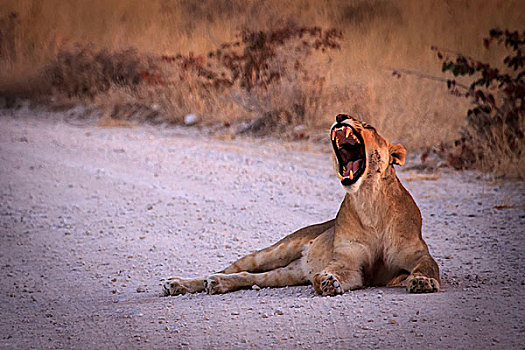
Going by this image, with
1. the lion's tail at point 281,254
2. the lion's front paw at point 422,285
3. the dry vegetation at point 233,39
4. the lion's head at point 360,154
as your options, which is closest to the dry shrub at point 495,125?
the dry vegetation at point 233,39

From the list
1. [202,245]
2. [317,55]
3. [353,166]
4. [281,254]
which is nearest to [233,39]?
[317,55]

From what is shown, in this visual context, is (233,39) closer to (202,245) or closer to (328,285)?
(202,245)

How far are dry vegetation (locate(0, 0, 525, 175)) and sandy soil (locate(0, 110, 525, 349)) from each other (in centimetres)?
134

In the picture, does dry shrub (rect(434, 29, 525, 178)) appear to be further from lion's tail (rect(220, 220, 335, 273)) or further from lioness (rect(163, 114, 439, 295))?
lioness (rect(163, 114, 439, 295))

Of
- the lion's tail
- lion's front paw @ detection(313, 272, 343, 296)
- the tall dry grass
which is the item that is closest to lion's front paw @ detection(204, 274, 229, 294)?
the lion's tail

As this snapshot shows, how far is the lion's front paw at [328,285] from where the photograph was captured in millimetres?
4094

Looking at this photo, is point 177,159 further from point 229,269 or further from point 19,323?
point 19,323

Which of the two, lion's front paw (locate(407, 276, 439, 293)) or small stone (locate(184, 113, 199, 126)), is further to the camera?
small stone (locate(184, 113, 199, 126))

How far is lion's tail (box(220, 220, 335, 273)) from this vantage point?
476cm

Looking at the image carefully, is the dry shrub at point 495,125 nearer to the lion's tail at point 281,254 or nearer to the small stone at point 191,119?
the lion's tail at point 281,254

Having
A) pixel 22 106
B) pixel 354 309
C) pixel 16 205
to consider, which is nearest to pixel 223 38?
pixel 22 106

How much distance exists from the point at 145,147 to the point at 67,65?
5.75m

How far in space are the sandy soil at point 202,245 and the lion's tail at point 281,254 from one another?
0.95ft

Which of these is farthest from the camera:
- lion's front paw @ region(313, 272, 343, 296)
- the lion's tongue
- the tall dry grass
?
the tall dry grass
